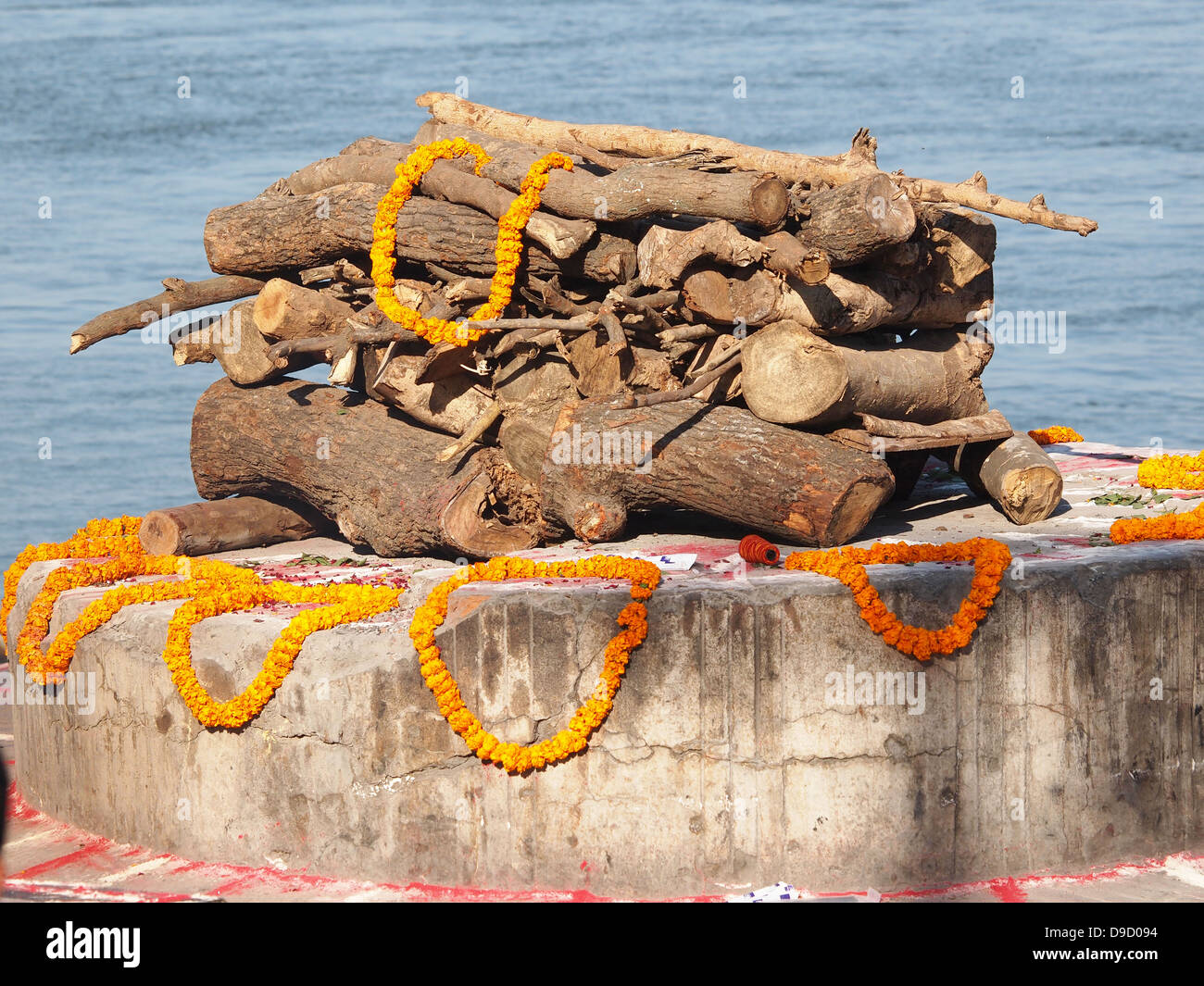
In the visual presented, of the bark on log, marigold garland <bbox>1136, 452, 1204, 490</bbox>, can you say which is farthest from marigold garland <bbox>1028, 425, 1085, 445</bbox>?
the bark on log

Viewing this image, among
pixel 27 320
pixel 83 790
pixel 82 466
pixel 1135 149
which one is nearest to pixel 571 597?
pixel 83 790

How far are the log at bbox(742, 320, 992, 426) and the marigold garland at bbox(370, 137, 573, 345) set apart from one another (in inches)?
62.5

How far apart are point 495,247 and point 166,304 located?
8.36ft

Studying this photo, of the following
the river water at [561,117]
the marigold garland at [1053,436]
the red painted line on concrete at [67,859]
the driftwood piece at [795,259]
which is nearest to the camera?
the red painted line on concrete at [67,859]

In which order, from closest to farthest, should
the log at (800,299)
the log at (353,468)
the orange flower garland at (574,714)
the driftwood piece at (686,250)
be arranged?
the orange flower garland at (574,714) → the driftwood piece at (686,250) → the log at (800,299) → the log at (353,468)

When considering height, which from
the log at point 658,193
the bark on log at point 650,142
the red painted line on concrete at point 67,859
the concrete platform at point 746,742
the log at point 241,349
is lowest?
the red painted line on concrete at point 67,859

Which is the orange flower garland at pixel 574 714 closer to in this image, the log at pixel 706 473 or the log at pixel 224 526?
the log at pixel 706 473

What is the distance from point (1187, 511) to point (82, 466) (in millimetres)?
16247

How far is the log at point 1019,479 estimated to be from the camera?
8.75 m

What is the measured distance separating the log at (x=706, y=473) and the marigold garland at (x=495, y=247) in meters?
0.96

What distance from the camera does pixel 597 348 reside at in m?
8.98

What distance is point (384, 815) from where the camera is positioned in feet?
24.0

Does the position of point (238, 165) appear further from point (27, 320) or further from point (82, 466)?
point (82, 466)

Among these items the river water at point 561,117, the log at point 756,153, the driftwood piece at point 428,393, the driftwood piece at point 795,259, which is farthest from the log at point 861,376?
the river water at point 561,117
